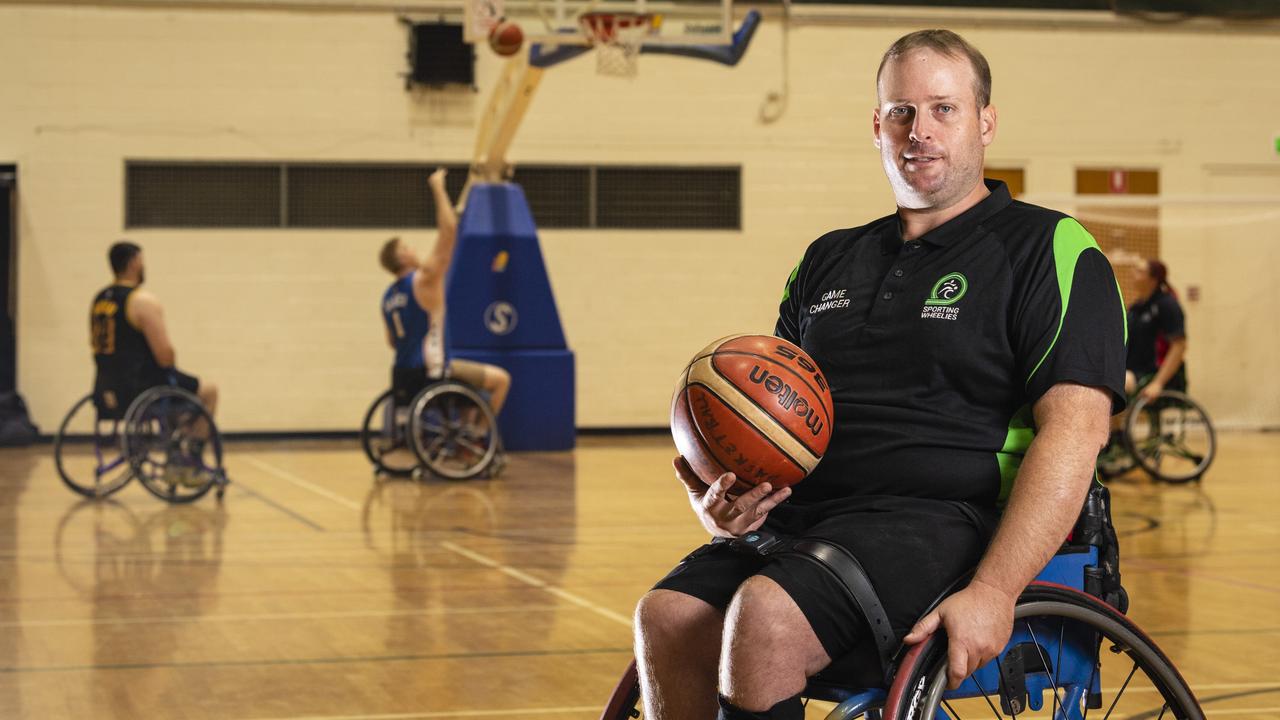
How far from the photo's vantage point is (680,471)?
2117 mm

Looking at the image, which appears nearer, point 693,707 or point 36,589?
point 693,707

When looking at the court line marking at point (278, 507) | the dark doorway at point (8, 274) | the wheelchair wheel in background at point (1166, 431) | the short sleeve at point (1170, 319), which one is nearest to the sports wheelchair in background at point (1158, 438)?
the wheelchair wheel in background at point (1166, 431)

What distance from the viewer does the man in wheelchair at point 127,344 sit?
7.62m

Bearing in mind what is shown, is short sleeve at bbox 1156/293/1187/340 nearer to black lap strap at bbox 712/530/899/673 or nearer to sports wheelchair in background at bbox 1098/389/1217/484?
sports wheelchair in background at bbox 1098/389/1217/484

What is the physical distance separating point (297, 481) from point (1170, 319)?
5.08 metres

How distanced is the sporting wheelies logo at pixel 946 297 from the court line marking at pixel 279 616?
9.46ft

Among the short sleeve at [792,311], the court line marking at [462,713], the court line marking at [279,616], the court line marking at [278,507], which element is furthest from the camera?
the court line marking at [278,507]

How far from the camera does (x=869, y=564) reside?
183 cm

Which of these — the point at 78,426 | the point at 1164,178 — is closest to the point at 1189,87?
the point at 1164,178

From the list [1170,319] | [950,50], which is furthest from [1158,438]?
[950,50]

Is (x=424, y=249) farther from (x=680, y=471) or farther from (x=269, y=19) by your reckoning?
(x=680, y=471)

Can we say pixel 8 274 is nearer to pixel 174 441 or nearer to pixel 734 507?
pixel 174 441

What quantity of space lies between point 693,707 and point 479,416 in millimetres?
6967

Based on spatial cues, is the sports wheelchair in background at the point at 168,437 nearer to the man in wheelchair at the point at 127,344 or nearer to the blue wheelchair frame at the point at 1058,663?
the man in wheelchair at the point at 127,344
